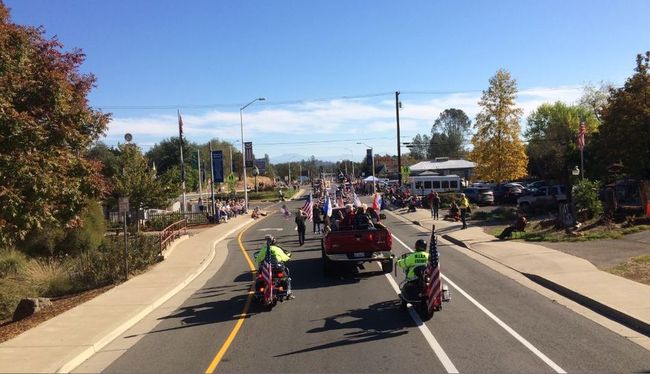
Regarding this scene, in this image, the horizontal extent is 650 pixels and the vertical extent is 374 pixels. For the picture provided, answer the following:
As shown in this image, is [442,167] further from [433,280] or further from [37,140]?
[37,140]

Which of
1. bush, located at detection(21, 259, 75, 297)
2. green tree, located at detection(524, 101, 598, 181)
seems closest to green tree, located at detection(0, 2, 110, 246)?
bush, located at detection(21, 259, 75, 297)

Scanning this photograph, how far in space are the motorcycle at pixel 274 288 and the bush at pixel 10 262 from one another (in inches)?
435

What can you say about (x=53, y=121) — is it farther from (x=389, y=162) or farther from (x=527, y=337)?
(x=389, y=162)

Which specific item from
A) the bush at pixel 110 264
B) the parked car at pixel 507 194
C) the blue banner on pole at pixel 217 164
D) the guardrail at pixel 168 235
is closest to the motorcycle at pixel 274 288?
the bush at pixel 110 264

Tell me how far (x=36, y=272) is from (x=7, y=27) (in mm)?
11036

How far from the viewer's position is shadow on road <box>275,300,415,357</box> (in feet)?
29.9

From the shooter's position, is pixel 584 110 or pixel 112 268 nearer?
pixel 112 268

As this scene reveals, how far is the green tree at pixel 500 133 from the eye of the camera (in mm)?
49375

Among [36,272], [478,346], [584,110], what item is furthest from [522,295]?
[584,110]

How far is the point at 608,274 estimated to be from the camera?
1384 centimetres

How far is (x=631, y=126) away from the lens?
1128 inches

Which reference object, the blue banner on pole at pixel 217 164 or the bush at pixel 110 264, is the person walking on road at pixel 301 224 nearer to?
the bush at pixel 110 264

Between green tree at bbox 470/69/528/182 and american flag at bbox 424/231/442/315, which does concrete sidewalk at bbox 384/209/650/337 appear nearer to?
american flag at bbox 424/231/442/315

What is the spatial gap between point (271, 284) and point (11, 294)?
9237 mm
